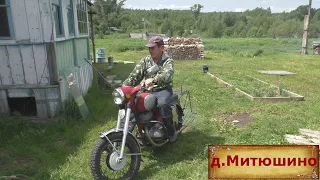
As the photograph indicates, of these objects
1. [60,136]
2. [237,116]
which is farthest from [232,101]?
[60,136]

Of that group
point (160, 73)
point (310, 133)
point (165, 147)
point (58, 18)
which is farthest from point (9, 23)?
point (310, 133)

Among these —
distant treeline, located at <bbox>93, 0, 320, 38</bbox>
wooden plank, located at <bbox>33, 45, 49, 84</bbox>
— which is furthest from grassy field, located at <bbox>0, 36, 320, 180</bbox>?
distant treeline, located at <bbox>93, 0, 320, 38</bbox>

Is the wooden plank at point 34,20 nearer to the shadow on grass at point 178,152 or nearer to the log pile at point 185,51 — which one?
the shadow on grass at point 178,152

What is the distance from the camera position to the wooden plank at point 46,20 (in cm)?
535

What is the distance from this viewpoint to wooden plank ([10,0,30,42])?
17.4ft

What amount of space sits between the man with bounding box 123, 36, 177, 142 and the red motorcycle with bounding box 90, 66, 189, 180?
0.12 metres

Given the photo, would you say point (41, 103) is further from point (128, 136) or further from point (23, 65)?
point (128, 136)

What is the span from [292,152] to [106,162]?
2.06 m

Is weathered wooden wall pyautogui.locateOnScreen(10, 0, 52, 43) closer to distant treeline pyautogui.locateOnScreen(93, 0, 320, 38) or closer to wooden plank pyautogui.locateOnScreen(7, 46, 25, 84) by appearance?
wooden plank pyautogui.locateOnScreen(7, 46, 25, 84)

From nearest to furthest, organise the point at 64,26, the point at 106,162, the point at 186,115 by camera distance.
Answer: the point at 106,162 → the point at 186,115 → the point at 64,26

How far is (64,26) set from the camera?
6492mm

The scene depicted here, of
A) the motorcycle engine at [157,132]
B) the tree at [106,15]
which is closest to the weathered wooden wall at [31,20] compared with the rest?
the motorcycle engine at [157,132]

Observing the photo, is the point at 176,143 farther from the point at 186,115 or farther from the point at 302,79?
the point at 302,79

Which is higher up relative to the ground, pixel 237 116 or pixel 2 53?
pixel 2 53
